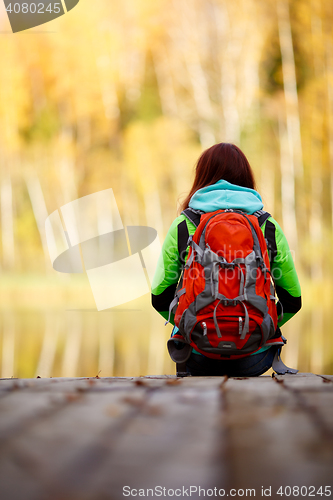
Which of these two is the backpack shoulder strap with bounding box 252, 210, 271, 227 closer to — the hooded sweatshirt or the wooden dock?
the hooded sweatshirt

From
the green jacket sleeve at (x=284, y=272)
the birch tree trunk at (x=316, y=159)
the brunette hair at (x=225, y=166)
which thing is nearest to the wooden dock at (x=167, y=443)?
the green jacket sleeve at (x=284, y=272)

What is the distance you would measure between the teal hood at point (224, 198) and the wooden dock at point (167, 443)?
2.01 feet

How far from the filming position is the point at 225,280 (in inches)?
48.8

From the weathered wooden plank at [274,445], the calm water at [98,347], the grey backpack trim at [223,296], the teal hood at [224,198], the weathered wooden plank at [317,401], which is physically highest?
the teal hood at [224,198]

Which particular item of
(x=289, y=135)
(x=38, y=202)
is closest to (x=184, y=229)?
(x=289, y=135)

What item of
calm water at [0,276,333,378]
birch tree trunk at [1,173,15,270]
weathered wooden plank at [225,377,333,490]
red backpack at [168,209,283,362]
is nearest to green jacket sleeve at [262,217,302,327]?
red backpack at [168,209,283,362]

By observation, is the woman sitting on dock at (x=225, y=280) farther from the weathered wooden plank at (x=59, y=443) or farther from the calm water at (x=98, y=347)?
the calm water at (x=98, y=347)

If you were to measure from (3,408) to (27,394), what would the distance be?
11cm

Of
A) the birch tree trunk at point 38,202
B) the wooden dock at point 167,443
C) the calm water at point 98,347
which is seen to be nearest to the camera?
the wooden dock at point 167,443

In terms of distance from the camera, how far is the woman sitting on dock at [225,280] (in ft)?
4.05

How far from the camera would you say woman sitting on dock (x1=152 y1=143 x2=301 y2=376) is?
124cm

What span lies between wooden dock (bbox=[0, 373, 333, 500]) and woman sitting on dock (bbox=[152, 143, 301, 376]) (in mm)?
303

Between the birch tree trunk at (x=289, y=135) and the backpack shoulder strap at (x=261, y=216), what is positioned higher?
the birch tree trunk at (x=289, y=135)

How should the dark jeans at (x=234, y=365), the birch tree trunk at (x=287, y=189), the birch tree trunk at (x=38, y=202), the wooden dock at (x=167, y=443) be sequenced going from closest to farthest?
the wooden dock at (x=167, y=443) → the dark jeans at (x=234, y=365) → the birch tree trunk at (x=287, y=189) → the birch tree trunk at (x=38, y=202)
